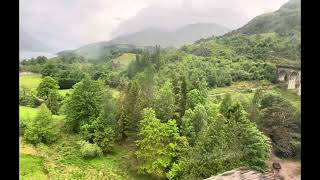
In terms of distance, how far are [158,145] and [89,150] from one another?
5.82 feet

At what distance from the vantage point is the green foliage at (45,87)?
13.0 metres

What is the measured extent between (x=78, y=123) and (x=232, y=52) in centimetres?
914

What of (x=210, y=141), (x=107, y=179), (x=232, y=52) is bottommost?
(x=107, y=179)

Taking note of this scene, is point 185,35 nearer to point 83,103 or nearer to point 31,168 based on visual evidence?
point 83,103

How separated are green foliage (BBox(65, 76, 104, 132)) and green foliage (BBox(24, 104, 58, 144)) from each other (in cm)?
54

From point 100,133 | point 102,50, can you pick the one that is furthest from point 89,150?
point 102,50

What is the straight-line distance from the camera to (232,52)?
18453 mm

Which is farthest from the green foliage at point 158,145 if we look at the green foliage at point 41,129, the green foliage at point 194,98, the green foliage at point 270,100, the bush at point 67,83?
the bush at point 67,83

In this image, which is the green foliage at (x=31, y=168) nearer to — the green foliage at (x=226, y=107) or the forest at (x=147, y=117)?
the forest at (x=147, y=117)

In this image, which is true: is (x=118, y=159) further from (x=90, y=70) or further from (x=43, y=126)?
(x=90, y=70)

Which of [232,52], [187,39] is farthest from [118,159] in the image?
[232,52]

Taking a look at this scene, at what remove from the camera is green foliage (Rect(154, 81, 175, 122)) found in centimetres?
1070

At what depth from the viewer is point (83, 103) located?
11742 mm
